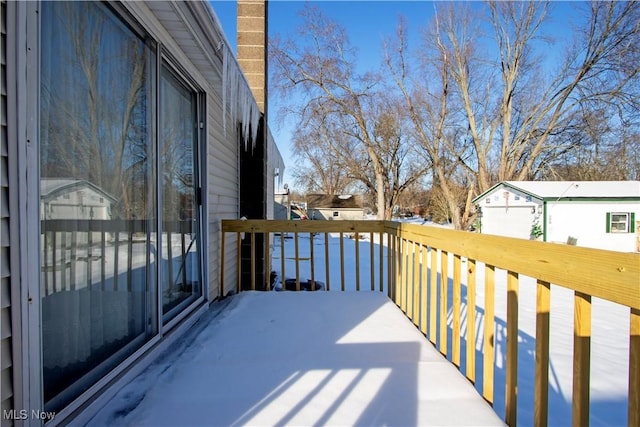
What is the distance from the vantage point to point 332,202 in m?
28.6

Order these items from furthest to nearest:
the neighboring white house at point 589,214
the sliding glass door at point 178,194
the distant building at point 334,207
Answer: the distant building at point 334,207 → the neighboring white house at point 589,214 → the sliding glass door at point 178,194

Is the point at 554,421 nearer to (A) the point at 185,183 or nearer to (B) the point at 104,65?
(A) the point at 185,183

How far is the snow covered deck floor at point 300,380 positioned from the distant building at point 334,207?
83.0 feet

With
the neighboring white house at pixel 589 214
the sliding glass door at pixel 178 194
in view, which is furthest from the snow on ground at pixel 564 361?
the neighboring white house at pixel 589 214

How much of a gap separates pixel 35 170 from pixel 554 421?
2.88 metres

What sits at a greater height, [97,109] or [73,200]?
[97,109]

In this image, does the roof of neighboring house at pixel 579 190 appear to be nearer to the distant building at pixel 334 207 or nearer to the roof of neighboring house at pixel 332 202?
the distant building at pixel 334 207

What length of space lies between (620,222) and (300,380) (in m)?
13.9

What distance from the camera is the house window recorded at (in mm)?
11406

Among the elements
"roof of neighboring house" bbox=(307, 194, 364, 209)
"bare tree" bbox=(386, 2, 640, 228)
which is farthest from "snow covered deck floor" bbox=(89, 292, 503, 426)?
"roof of neighboring house" bbox=(307, 194, 364, 209)

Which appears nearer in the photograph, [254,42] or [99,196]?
[99,196]

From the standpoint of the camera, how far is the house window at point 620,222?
37.4 feet

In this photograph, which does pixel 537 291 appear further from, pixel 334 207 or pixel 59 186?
pixel 334 207

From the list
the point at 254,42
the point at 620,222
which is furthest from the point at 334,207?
the point at 254,42
